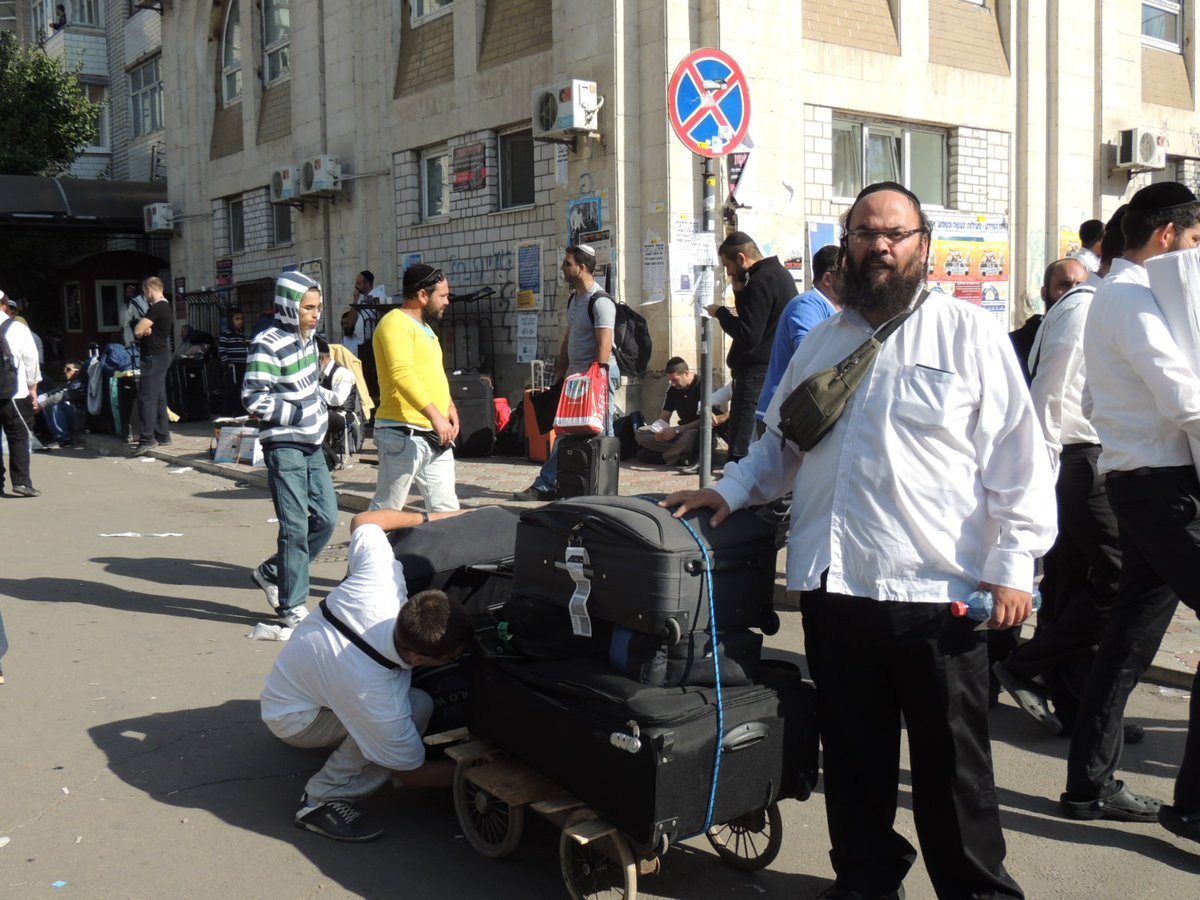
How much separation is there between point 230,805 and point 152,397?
12.0 m

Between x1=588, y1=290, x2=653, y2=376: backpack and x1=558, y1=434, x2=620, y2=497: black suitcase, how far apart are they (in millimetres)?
2840

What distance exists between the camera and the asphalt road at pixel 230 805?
3.57 m

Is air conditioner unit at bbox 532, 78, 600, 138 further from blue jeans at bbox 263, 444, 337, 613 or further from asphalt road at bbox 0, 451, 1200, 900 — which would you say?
asphalt road at bbox 0, 451, 1200, 900

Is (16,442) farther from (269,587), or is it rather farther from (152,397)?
(269,587)

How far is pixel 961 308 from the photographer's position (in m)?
3.12

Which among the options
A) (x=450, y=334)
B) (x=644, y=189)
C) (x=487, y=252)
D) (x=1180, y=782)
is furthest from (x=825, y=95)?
(x=1180, y=782)

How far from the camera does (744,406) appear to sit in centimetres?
769

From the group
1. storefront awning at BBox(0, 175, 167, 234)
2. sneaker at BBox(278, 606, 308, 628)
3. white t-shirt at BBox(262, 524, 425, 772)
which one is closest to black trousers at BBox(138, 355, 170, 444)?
sneaker at BBox(278, 606, 308, 628)

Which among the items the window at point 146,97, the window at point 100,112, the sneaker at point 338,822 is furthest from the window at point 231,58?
the sneaker at point 338,822

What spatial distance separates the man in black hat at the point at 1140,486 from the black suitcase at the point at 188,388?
55.3 ft

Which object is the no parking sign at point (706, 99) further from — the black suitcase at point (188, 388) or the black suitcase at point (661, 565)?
the black suitcase at point (188, 388)

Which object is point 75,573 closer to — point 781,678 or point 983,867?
point 781,678

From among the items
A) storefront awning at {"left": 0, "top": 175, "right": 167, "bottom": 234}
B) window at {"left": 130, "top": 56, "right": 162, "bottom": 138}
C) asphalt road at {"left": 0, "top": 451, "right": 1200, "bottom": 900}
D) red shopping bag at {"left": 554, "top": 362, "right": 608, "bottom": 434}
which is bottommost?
asphalt road at {"left": 0, "top": 451, "right": 1200, "bottom": 900}

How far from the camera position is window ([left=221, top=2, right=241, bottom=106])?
22000 mm
